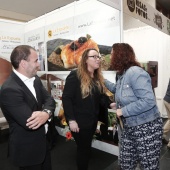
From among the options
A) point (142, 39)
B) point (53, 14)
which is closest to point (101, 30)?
point (53, 14)

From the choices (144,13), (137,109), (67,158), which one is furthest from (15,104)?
(144,13)

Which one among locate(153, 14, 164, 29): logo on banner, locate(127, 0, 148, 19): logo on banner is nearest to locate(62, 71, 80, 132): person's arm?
locate(127, 0, 148, 19): logo on banner

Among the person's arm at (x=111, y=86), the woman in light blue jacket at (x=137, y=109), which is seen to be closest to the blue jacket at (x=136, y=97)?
the woman in light blue jacket at (x=137, y=109)

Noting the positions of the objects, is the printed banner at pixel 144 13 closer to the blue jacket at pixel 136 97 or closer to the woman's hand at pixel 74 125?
the blue jacket at pixel 136 97

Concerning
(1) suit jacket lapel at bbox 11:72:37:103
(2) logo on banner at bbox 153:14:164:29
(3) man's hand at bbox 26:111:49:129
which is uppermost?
(2) logo on banner at bbox 153:14:164:29

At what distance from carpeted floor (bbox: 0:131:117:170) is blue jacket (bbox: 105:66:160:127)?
54.8 inches

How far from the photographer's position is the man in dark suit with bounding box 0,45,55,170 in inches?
51.1

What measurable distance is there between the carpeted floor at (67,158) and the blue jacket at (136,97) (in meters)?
1.39

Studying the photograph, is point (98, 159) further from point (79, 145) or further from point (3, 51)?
point (3, 51)

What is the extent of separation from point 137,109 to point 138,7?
180 centimetres

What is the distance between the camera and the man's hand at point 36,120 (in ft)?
4.29

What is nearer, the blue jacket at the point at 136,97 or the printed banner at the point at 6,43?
the blue jacket at the point at 136,97

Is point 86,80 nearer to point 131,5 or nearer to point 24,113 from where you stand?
point 24,113

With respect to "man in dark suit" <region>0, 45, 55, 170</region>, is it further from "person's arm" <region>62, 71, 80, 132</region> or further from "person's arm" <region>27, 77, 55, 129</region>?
"person's arm" <region>62, 71, 80, 132</region>
